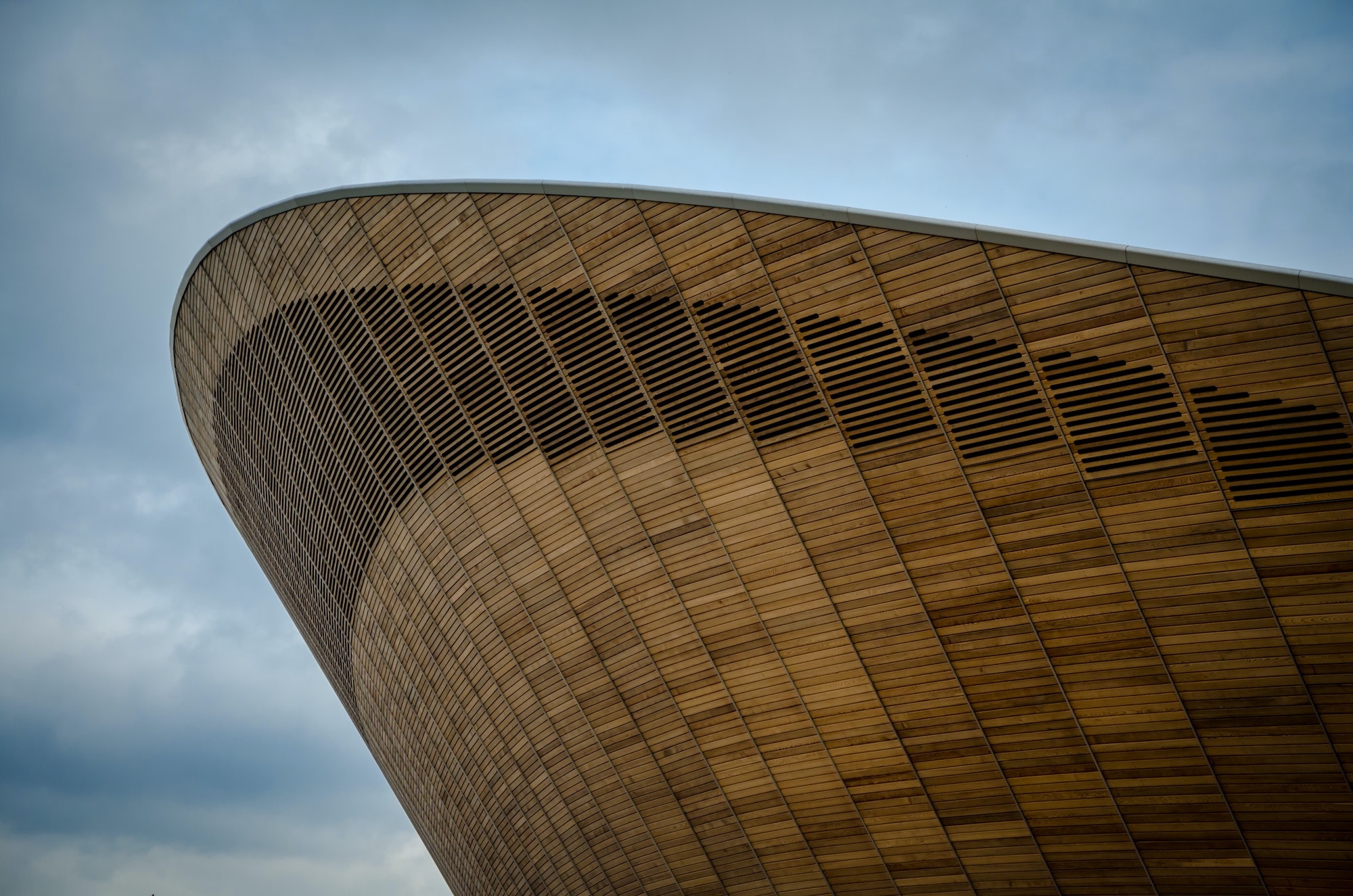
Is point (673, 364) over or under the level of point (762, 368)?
over

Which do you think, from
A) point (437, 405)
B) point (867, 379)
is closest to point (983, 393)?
point (867, 379)

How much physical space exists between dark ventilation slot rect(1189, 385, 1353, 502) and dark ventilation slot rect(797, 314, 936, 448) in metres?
3.54

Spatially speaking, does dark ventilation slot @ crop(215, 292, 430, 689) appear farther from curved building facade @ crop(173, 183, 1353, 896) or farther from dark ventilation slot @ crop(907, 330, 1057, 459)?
dark ventilation slot @ crop(907, 330, 1057, 459)

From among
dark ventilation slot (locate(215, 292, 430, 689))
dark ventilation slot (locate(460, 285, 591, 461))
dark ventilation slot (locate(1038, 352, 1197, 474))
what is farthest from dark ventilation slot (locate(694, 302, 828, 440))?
dark ventilation slot (locate(215, 292, 430, 689))

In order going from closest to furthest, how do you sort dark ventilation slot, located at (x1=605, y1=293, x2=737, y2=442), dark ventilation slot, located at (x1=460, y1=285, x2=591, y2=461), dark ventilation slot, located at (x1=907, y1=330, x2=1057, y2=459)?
dark ventilation slot, located at (x1=907, y1=330, x2=1057, y2=459) → dark ventilation slot, located at (x1=605, y1=293, x2=737, y2=442) → dark ventilation slot, located at (x1=460, y1=285, x2=591, y2=461)

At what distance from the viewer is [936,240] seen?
12.4m

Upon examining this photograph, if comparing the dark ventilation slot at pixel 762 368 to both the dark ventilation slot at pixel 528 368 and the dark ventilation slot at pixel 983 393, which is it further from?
the dark ventilation slot at pixel 528 368

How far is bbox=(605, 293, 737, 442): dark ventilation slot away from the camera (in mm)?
14352

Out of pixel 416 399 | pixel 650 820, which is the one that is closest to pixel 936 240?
pixel 416 399

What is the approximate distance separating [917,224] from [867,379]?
2.31 metres

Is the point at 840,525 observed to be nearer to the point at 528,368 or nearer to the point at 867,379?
the point at 867,379

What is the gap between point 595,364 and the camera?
15.2 meters

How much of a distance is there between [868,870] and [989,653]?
4.78m

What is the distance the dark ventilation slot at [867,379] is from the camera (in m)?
13.2
